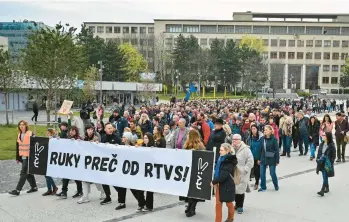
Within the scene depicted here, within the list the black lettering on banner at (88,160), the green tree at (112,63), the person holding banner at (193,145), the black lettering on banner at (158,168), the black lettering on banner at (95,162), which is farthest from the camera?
the green tree at (112,63)

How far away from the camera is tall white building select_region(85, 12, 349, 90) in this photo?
11400cm

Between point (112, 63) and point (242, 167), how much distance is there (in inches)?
2556

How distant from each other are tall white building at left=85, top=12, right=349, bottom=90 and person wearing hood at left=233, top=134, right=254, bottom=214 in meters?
105

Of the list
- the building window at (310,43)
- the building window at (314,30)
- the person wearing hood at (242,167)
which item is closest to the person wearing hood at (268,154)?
the person wearing hood at (242,167)

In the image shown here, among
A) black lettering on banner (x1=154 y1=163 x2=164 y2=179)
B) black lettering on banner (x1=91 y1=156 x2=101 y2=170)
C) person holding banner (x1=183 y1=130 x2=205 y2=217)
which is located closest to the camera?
person holding banner (x1=183 y1=130 x2=205 y2=217)

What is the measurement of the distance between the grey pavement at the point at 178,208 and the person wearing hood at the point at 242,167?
12.0 inches

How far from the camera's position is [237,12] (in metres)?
121

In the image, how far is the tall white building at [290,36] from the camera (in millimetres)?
114000

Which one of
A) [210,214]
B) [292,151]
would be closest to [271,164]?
[210,214]

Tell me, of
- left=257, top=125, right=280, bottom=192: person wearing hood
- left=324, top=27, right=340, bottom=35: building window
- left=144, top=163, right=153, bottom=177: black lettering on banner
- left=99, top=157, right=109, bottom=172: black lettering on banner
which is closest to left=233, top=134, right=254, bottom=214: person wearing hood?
left=144, top=163, right=153, bottom=177: black lettering on banner

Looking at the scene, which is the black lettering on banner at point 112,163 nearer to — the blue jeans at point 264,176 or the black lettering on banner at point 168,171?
the black lettering on banner at point 168,171

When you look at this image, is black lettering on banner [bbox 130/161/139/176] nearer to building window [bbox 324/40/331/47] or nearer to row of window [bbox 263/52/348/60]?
row of window [bbox 263/52/348/60]

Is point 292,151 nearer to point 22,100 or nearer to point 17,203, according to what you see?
point 17,203

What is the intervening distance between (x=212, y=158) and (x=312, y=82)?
11774 cm
